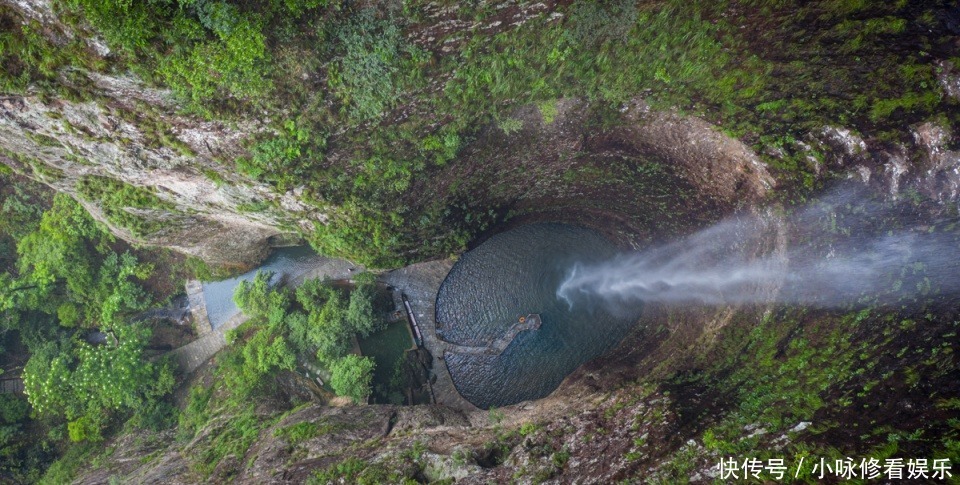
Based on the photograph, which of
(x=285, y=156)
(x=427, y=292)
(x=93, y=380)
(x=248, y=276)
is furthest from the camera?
(x=248, y=276)

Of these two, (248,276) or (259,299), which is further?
(248,276)

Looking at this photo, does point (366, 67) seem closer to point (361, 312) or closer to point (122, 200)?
point (122, 200)

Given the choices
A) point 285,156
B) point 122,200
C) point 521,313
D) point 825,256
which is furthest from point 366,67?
point 825,256

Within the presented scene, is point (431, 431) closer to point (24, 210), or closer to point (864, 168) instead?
point (864, 168)

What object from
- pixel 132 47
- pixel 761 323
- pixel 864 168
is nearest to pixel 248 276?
pixel 132 47

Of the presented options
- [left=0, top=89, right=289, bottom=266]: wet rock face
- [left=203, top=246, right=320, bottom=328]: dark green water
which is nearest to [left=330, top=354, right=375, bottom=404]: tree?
[left=203, top=246, right=320, bottom=328]: dark green water

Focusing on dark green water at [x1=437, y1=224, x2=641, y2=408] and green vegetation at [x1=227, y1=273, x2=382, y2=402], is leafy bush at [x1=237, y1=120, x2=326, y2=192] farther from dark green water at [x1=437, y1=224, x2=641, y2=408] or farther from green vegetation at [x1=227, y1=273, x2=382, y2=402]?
dark green water at [x1=437, y1=224, x2=641, y2=408]
